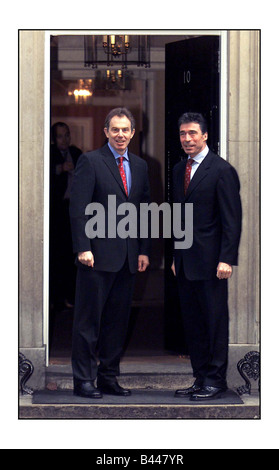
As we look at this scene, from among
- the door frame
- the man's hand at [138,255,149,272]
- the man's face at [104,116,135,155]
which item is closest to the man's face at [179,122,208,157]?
the door frame

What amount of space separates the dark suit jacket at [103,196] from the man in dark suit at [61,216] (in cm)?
246

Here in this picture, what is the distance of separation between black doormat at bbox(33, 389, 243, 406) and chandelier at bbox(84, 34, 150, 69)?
308cm

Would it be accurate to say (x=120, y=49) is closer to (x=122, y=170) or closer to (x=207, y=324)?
(x=122, y=170)

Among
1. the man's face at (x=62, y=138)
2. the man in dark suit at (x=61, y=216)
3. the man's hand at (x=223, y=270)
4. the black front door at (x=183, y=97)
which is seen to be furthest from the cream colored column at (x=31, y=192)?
the man's face at (x=62, y=138)

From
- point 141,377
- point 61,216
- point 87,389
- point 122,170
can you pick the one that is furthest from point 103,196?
point 61,216

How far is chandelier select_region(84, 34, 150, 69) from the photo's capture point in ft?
27.8

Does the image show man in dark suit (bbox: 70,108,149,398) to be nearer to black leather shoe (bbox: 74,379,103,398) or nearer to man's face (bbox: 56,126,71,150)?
black leather shoe (bbox: 74,379,103,398)

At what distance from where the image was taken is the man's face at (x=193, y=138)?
6688mm

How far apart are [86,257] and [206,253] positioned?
85cm

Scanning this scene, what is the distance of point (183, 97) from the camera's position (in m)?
7.37

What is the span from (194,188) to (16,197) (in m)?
1.27

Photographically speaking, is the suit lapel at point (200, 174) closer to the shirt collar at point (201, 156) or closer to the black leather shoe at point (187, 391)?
the shirt collar at point (201, 156)

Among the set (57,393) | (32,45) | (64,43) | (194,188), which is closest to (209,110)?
(194,188)
